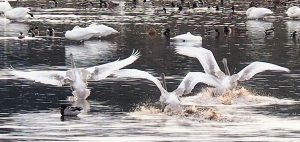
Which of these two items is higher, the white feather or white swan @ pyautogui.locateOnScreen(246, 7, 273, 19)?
the white feather

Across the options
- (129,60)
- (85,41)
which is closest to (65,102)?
(129,60)

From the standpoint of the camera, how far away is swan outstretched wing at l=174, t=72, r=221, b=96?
89.1 feet

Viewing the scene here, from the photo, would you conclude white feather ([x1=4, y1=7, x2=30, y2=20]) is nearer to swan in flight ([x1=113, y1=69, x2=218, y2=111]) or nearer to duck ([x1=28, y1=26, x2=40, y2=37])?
duck ([x1=28, y1=26, x2=40, y2=37])

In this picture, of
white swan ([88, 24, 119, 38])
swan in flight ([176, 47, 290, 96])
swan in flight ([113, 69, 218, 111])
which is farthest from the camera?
white swan ([88, 24, 119, 38])

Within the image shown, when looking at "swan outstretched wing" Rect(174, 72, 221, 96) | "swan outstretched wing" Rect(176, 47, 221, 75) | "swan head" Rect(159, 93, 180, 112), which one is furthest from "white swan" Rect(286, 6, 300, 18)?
"swan head" Rect(159, 93, 180, 112)

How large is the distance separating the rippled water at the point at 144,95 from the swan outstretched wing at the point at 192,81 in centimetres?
68

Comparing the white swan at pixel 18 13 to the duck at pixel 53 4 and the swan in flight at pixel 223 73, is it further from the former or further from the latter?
the swan in flight at pixel 223 73

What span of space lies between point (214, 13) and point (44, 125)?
4590cm

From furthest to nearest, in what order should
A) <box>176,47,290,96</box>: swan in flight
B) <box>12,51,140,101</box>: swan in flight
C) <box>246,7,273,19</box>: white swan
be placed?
1. <box>246,7,273,19</box>: white swan
2. <box>176,47,290,96</box>: swan in flight
3. <box>12,51,140,101</box>: swan in flight

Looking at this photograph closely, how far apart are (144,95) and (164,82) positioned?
2990 mm

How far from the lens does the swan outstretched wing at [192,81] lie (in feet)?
89.1

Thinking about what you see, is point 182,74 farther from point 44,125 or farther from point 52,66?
point 44,125

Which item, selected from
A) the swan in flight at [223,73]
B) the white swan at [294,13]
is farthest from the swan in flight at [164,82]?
→ the white swan at [294,13]

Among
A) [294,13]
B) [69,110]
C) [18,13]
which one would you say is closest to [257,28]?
[294,13]
